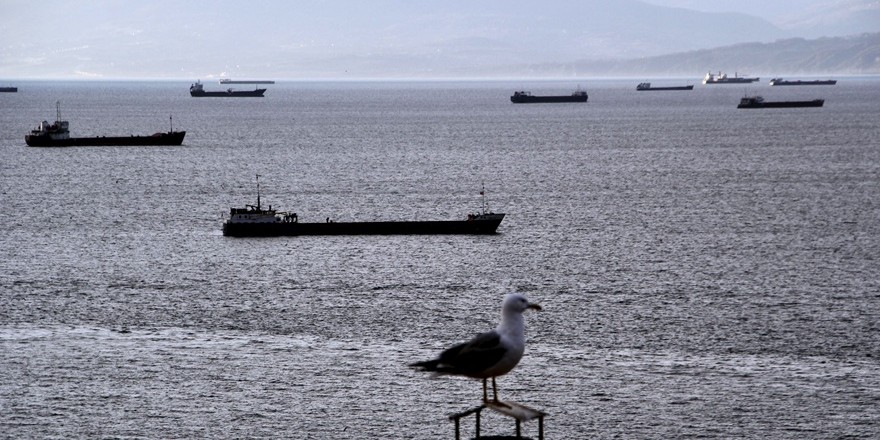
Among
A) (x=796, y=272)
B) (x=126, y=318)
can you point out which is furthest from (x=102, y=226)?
(x=796, y=272)

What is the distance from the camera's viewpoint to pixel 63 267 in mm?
108250

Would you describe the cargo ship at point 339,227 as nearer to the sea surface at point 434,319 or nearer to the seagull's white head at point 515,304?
the sea surface at point 434,319

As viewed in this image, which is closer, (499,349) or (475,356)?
(499,349)

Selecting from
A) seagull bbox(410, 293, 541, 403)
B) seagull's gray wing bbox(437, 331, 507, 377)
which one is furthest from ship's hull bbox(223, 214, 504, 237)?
seagull bbox(410, 293, 541, 403)

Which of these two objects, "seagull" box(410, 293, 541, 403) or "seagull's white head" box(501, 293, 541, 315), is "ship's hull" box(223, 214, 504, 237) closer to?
"seagull" box(410, 293, 541, 403)

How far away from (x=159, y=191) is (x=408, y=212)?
4354 centimetres

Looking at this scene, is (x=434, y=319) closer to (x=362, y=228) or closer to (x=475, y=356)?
(x=362, y=228)

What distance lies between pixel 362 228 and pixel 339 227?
2349 mm

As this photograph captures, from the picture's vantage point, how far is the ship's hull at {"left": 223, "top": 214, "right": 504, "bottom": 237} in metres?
127

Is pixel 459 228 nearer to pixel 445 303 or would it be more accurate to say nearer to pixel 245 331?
pixel 445 303

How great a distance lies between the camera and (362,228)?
12862cm

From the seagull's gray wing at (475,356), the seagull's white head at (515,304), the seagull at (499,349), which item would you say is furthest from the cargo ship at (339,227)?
the seagull's white head at (515,304)

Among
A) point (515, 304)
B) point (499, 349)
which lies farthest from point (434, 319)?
point (515, 304)

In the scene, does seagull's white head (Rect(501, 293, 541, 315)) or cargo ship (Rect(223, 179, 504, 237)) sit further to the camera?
cargo ship (Rect(223, 179, 504, 237))
